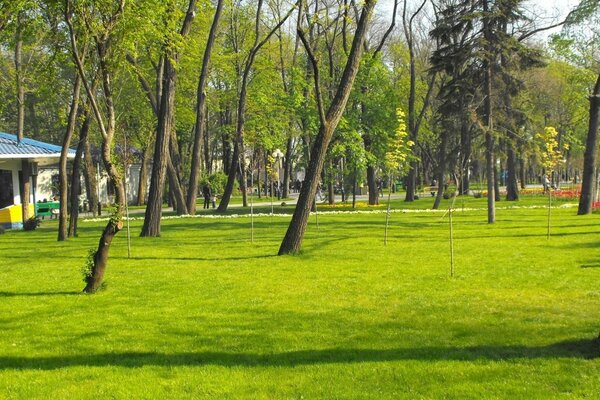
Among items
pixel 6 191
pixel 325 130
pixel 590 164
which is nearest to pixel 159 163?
pixel 325 130

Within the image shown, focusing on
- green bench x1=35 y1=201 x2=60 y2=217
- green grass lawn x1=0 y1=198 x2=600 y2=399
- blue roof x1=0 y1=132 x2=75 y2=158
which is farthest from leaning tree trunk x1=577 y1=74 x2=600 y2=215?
green bench x1=35 y1=201 x2=60 y2=217

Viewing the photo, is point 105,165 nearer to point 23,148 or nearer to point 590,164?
point 23,148

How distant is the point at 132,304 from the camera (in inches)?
324

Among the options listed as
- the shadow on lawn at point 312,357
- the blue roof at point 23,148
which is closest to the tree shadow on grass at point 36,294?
the shadow on lawn at point 312,357

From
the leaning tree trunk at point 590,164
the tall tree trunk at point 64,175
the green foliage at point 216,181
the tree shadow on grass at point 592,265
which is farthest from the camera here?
the green foliage at point 216,181

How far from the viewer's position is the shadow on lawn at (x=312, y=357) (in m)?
5.61

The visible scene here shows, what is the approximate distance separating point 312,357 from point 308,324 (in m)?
1.27

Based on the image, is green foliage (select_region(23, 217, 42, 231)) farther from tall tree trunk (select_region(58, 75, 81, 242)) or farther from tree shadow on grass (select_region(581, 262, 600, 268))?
tree shadow on grass (select_region(581, 262, 600, 268))

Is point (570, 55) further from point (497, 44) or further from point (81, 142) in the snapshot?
point (81, 142)

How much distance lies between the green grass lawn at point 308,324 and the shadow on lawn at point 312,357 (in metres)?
0.02

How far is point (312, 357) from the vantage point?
18.9 ft

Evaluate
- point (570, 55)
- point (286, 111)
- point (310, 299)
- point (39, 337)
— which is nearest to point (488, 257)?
point (310, 299)

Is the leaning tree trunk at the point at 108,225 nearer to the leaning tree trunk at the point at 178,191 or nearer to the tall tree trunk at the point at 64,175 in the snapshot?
the tall tree trunk at the point at 64,175

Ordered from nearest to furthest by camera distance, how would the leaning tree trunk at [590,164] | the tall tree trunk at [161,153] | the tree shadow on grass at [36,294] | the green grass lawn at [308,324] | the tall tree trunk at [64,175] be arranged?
the green grass lawn at [308,324]
the tree shadow on grass at [36,294]
the tall tree trunk at [64,175]
the tall tree trunk at [161,153]
the leaning tree trunk at [590,164]
